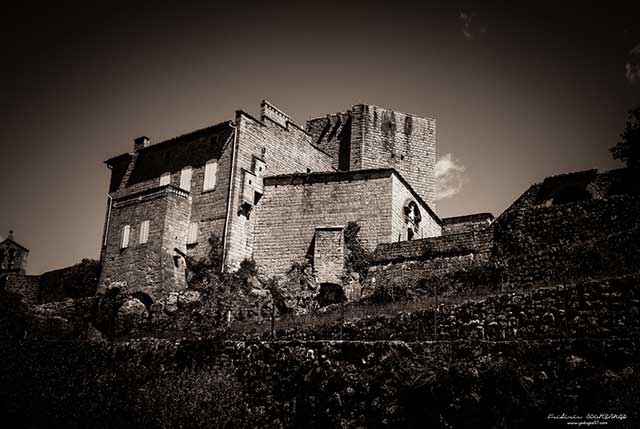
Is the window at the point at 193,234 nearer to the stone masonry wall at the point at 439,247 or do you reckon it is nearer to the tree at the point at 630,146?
the stone masonry wall at the point at 439,247

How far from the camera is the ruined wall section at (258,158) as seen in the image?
29672 millimetres

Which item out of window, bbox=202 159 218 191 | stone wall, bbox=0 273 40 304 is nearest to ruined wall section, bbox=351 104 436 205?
window, bbox=202 159 218 191

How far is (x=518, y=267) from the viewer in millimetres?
19656

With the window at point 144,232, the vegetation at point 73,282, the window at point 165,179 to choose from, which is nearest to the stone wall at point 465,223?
the window at point 165,179

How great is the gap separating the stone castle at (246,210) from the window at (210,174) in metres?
0.06

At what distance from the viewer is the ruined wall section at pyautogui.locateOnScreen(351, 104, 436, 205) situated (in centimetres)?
3869

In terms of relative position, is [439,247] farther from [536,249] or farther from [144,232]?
[144,232]

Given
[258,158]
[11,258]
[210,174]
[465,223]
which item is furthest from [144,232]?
[11,258]

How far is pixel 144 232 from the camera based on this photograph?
29.5 m

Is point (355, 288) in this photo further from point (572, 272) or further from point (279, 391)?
point (279, 391)

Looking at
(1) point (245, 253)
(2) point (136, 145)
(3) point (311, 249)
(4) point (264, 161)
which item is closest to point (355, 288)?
(3) point (311, 249)

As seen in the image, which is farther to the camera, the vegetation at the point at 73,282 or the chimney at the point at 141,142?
the chimney at the point at 141,142

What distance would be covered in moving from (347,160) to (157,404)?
25.8 metres

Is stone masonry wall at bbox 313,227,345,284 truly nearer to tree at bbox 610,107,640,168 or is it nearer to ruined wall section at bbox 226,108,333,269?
ruined wall section at bbox 226,108,333,269
